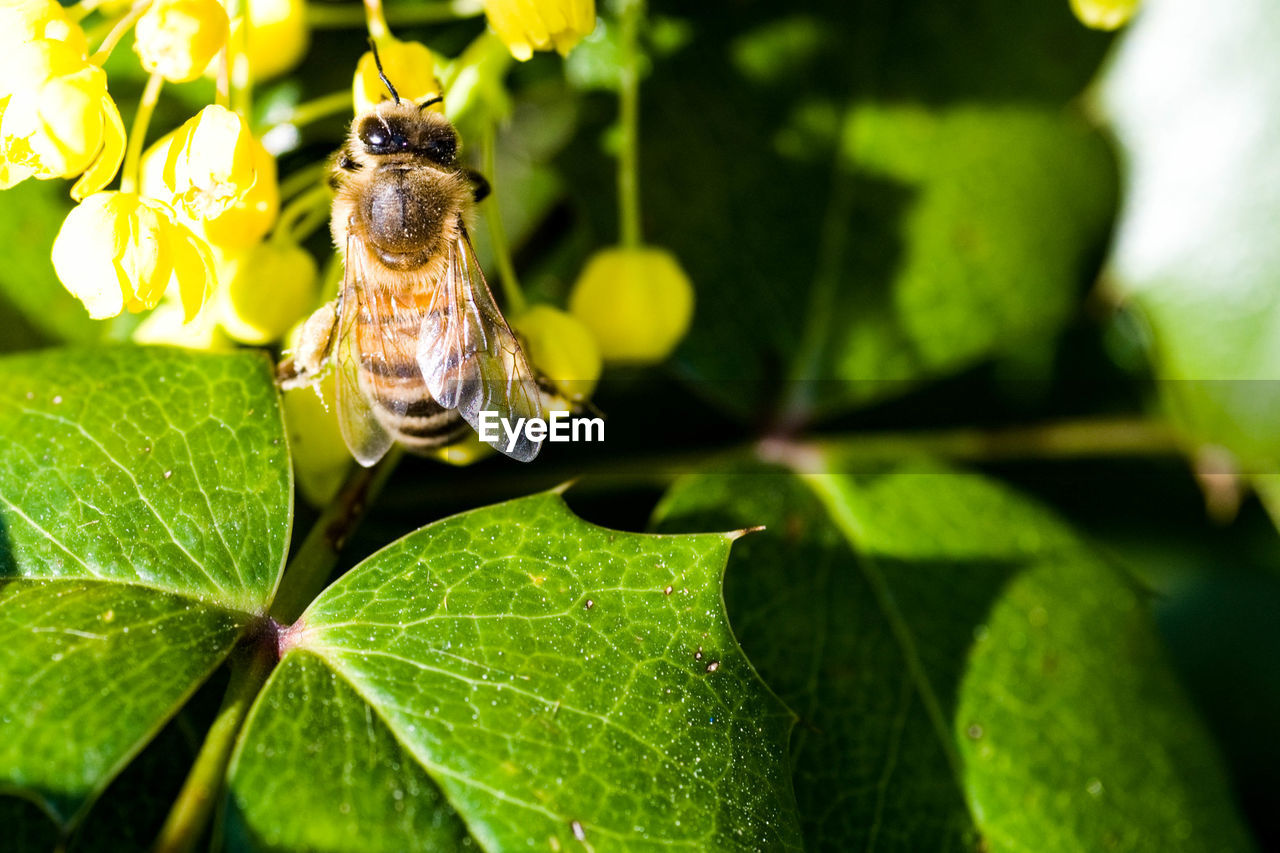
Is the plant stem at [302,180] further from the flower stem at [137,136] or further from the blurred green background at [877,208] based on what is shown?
the flower stem at [137,136]

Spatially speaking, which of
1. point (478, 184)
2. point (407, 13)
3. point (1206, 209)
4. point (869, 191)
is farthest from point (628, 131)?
point (1206, 209)

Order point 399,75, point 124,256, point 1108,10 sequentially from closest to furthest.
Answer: point 124,256, point 399,75, point 1108,10

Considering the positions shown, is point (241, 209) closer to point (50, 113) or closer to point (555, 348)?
point (50, 113)

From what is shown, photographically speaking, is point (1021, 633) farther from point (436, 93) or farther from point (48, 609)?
point (48, 609)

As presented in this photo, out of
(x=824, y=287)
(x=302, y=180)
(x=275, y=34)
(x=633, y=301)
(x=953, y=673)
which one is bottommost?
(x=953, y=673)

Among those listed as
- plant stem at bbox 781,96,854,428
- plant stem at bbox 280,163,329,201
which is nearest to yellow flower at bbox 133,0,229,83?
plant stem at bbox 280,163,329,201

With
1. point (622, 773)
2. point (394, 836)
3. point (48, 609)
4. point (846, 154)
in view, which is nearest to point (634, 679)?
point (622, 773)

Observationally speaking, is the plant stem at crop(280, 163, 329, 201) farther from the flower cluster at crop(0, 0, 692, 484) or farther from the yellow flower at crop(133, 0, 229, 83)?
the yellow flower at crop(133, 0, 229, 83)

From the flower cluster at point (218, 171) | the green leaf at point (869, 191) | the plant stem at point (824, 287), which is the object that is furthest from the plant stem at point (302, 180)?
the plant stem at point (824, 287)
